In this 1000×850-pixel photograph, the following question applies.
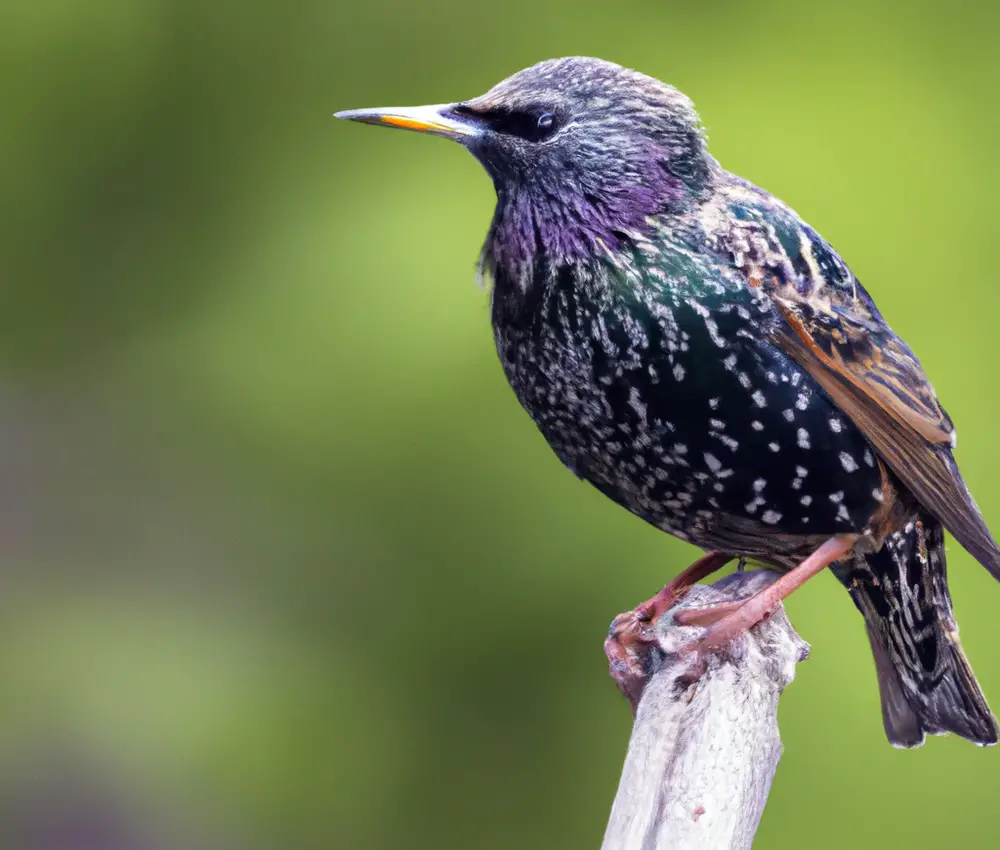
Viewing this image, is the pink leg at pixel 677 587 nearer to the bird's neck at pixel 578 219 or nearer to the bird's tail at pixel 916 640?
the bird's tail at pixel 916 640

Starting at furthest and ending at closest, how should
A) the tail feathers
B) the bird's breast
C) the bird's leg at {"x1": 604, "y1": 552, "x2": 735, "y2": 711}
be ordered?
the tail feathers → the bird's leg at {"x1": 604, "y1": 552, "x2": 735, "y2": 711} → the bird's breast

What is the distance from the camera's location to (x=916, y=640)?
11.5 ft

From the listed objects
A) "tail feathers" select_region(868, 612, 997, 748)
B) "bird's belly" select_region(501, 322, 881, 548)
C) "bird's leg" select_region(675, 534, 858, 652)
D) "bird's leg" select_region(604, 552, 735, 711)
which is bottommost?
"tail feathers" select_region(868, 612, 997, 748)

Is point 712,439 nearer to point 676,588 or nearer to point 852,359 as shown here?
point 852,359

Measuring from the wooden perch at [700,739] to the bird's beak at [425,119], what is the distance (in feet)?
3.45

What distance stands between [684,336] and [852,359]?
39 cm

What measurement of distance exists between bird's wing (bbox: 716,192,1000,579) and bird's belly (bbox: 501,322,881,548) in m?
0.05

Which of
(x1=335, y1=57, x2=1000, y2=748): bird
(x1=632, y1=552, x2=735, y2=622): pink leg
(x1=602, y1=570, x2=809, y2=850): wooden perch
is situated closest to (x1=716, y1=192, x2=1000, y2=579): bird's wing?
(x1=335, y1=57, x2=1000, y2=748): bird

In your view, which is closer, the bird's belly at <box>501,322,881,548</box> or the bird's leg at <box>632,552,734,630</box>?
the bird's belly at <box>501,322,881,548</box>

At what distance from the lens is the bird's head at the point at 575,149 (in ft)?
9.95

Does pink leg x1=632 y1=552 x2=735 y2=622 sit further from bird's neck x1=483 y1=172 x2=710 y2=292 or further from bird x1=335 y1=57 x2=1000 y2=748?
bird's neck x1=483 y1=172 x2=710 y2=292

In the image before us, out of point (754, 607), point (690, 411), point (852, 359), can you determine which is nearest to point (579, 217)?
point (690, 411)

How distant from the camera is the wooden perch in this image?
2.69 m

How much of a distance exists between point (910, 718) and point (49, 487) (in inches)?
133
